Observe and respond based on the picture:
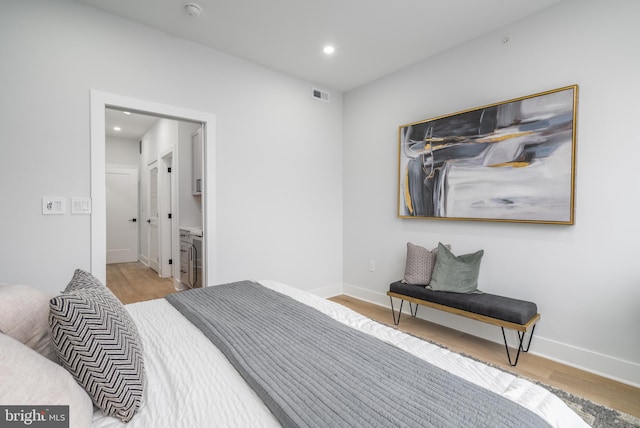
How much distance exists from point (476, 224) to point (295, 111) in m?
2.38

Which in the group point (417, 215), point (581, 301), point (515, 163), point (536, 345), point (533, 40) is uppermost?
point (533, 40)

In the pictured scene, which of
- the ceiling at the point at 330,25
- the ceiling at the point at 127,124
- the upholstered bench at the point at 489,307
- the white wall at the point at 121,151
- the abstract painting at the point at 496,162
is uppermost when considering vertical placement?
the ceiling at the point at 330,25

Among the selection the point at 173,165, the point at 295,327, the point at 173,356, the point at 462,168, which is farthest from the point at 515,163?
the point at 173,165

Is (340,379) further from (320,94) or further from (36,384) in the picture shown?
(320,94)

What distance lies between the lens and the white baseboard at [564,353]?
2045mm

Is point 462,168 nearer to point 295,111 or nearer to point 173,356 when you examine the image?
point 295,111

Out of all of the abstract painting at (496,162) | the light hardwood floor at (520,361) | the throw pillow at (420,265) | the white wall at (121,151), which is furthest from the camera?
the white wall at (121,151)

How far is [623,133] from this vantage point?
80.5 inches

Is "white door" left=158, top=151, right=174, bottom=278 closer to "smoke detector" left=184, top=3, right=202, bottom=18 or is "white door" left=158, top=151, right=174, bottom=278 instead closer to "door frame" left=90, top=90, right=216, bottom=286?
"door frame" left=90, top=90, right=216, bottom=286

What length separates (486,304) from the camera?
2.34m

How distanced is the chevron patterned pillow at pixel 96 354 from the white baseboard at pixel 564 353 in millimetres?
2796

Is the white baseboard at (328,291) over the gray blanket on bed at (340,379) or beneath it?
beneath

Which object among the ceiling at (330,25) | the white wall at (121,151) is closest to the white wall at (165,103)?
the ceiling at (330,25)

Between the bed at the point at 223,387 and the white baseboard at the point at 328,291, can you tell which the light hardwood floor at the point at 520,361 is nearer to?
the white baseboard at the point at 328,291
